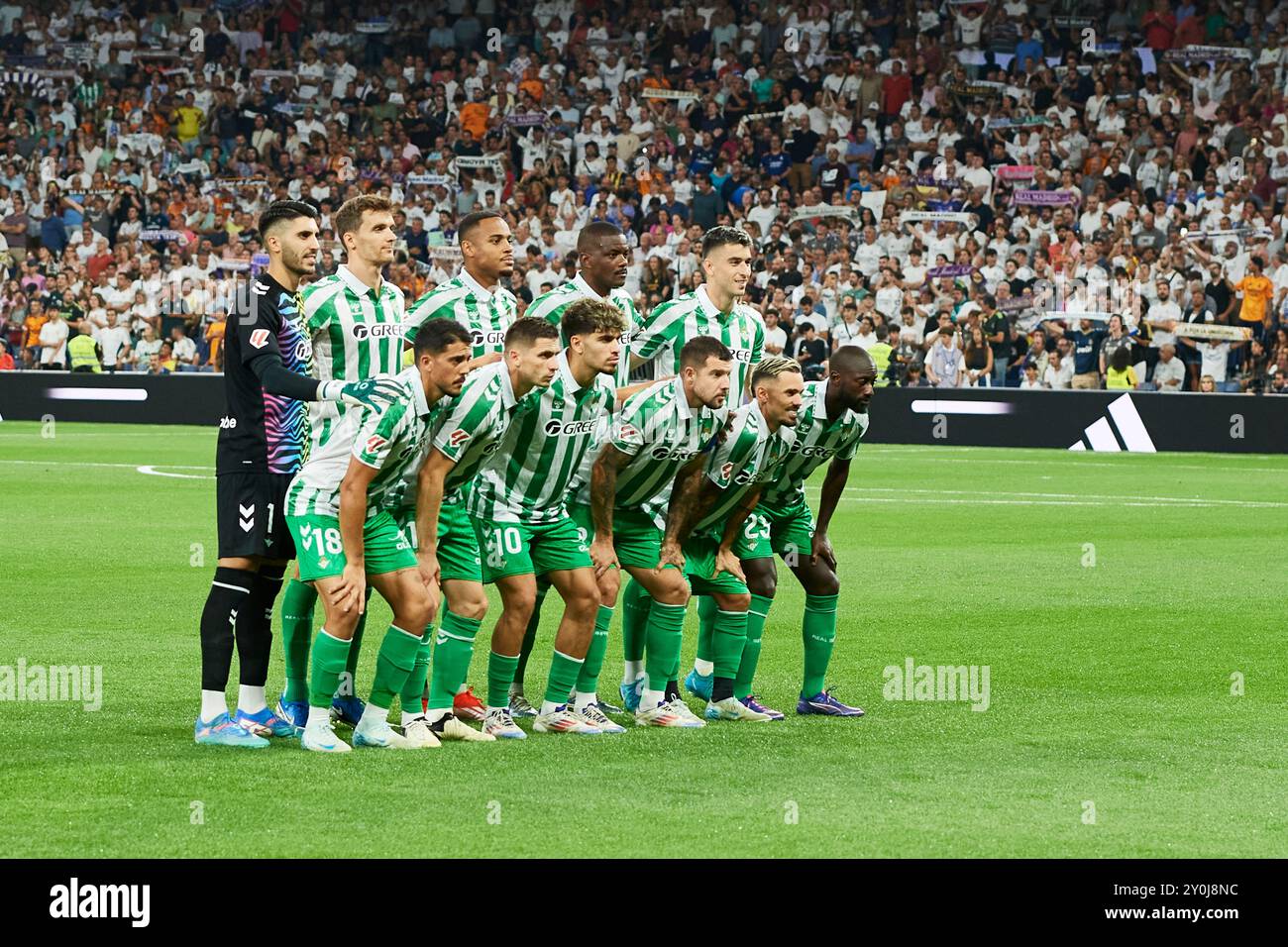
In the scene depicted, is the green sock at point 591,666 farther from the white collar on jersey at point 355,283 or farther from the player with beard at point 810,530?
the white collar on jersey at point 355,283

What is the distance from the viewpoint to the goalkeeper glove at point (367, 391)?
6.99 metres

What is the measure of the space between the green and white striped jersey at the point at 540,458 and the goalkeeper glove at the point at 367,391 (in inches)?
29.8

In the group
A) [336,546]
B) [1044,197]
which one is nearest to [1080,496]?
[1044,197]

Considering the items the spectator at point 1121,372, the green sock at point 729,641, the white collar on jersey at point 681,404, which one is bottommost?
the green sock at point 729,641

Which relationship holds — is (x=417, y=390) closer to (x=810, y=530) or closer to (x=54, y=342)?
(x=810, y=530)

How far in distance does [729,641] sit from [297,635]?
1.88 meters

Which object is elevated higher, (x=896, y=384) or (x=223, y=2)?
(x=223, y=2)

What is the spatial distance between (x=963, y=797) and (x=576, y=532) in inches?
86.6

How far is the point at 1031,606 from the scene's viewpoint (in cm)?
1158

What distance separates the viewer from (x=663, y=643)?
795 centimetres

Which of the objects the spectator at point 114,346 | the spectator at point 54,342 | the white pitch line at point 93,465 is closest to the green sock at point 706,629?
the white pitch line at point 93,465

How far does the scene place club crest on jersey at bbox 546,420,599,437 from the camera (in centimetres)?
770

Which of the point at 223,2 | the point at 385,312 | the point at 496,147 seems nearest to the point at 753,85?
the point at 496,147

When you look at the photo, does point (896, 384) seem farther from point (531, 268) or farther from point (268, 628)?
point (268, 628)
